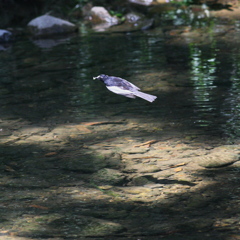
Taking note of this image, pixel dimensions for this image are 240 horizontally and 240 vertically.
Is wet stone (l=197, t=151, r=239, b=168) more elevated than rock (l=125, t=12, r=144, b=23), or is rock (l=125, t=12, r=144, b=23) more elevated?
rock (l=125, t=12, r=144, b=23)

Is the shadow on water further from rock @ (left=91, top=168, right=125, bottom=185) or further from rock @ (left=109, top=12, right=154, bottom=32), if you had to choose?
rock @ (left=109, top=12, right=154, bottom=32)

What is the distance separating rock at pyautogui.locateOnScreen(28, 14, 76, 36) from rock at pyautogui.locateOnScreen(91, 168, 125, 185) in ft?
29.6

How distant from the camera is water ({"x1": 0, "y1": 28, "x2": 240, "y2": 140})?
4926 mm

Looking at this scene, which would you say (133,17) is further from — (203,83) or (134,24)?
(203,83)

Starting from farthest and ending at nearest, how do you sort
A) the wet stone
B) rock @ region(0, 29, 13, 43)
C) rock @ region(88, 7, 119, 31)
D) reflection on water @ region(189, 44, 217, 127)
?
rock @ region(88, 7, 119, 31) < rock @ region(0, 29, 13, 43) < reflection on water @ region(189, 44, 217, 127) < the wet stone

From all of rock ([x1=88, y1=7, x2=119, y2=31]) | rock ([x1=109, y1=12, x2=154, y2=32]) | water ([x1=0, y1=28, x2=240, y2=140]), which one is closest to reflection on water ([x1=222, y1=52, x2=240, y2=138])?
water ([x1=0, y1=28, x2=240, y2=140])

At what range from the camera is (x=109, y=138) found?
14.0 ft

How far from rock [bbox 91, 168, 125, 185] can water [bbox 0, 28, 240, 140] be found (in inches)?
45.0

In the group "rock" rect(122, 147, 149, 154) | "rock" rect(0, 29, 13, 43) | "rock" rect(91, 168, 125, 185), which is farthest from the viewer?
"rock" rect(0, 29, 13, 43)

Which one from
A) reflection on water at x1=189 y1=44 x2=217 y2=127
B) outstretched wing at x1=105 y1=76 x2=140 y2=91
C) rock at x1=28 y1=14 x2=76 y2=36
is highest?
outstretched wing at x1=105 y1=76 x2=140 y2=91

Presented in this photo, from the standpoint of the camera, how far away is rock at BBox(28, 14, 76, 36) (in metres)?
12.1

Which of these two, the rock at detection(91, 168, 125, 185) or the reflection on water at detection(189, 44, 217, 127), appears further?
the reflection on water at detection(189, 44, 217, 127)

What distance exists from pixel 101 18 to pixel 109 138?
963cm

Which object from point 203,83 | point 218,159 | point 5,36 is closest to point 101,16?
point 5,36
